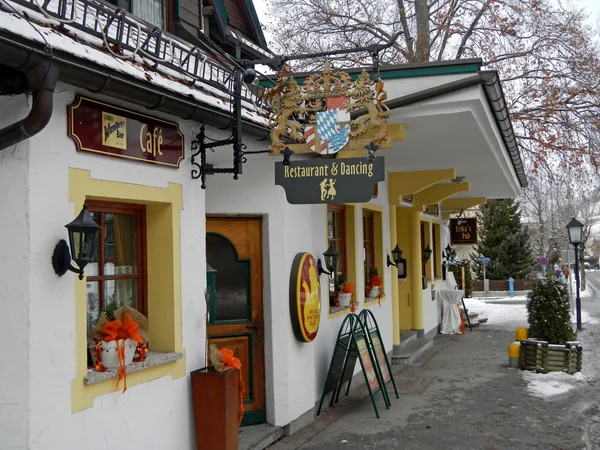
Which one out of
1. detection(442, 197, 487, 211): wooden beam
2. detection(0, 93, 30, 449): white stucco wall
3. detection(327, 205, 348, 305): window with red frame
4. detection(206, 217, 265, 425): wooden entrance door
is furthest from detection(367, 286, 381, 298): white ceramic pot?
detection(442, 197, 487, 211): wooden beam

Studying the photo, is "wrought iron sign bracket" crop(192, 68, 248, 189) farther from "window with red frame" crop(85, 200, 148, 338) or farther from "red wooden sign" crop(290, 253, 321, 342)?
"red wooden sign" crop(290, 253, 321, 342)

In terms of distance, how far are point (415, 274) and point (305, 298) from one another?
6.25 metres

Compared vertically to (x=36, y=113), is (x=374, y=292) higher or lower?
lower

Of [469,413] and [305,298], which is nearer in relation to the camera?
[305,298]

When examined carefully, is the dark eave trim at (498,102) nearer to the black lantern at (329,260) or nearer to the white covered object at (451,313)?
the black lantern at (329,260)

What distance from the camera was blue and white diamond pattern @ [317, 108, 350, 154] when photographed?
17.6ft

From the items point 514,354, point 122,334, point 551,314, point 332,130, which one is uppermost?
point 332,130

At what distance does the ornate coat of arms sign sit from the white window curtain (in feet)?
6.10

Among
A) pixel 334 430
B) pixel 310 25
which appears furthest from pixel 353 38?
pixel 334 430

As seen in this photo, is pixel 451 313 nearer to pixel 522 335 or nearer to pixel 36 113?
pixel 522 335

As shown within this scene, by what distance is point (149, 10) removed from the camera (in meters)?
6.77

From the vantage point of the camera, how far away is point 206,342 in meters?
5.38

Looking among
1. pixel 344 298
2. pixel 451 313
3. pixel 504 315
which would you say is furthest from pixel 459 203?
pixel 344 298

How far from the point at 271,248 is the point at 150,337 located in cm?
182
